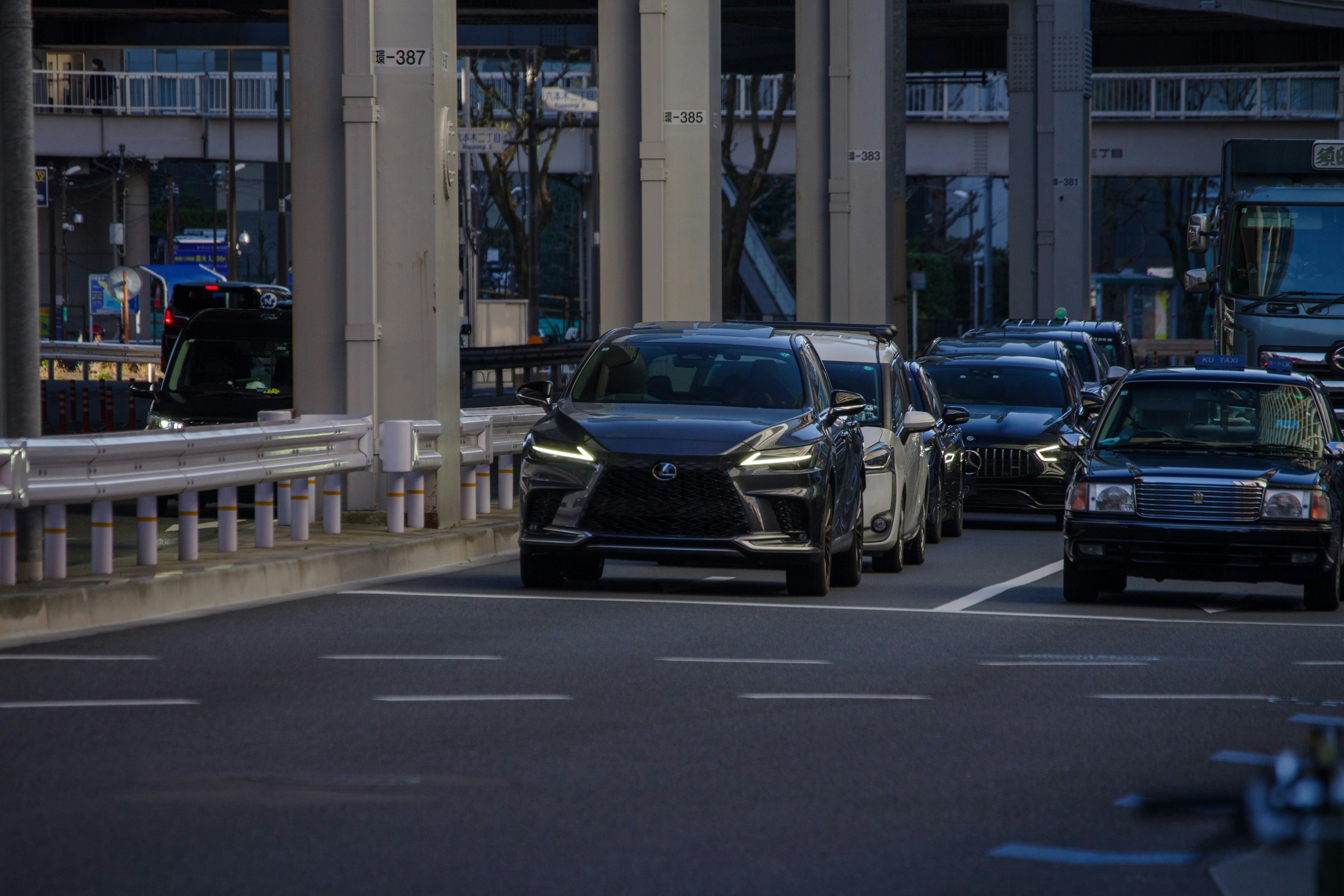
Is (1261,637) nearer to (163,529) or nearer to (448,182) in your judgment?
(448,182)

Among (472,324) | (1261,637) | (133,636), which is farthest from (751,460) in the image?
(472,324)

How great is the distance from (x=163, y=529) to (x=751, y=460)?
6.91m

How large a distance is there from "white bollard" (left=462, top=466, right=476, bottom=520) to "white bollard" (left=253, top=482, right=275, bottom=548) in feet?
11.4

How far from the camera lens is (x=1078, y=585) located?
48.7ft

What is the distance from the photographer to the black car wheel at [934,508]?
779 inches

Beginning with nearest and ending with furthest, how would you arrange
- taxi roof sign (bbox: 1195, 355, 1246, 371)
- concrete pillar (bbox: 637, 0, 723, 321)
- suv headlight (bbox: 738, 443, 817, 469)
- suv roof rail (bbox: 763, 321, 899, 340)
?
suv headlight (bbox: 738, 443, 817, 469)
taxi roof sign (bbox: 1195, 355, 1246, 371)
suv roof rail (bbox: 763, 321, 899, 340)
concrete pillar (bbox: 637, 0, 723, 321)

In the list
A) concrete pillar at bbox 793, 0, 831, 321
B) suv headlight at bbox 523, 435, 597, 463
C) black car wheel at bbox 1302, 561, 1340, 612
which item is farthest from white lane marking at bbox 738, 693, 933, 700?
concrete pillar at bbox 793, 0, 831, 321

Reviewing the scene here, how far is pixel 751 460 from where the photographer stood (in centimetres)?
1405

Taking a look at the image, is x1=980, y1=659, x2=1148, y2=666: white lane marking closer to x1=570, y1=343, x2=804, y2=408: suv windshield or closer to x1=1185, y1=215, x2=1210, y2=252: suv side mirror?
x1=570, y1=343, x2=804, y2=408: suv windshield

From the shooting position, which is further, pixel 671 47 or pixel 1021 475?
A: pixel 671 47

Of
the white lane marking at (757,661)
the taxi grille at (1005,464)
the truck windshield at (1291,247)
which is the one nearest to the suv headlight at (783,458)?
the white lane marking at (757,661)

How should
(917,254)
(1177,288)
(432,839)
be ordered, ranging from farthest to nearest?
1. (917,254)
2. (1177,288)
3. (432,839)

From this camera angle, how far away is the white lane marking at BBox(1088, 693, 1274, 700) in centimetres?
997

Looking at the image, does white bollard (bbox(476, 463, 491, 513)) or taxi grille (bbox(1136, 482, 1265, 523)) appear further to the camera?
white bollard (bbox(476, 463, 491, 513))
